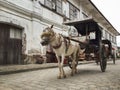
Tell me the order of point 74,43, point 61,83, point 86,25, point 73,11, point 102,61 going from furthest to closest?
point 73,11 < point 86,25 < point 102,61 < point 74,43 < point 61,83

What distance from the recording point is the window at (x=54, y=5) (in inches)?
711

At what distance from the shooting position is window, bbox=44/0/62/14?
59.3 feet

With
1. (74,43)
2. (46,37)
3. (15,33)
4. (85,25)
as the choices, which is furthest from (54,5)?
(46,37)

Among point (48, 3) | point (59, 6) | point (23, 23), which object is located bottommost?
point (23, 23)

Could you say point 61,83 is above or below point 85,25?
below

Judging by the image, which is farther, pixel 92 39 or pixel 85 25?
pixel 92 39

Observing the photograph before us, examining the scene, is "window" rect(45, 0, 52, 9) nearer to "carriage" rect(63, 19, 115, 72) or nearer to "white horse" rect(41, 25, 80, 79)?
"carriage" rect(63, 19, 115, 72)

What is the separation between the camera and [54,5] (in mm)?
19484

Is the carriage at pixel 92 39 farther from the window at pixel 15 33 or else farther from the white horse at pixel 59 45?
the window at pixel 15 33

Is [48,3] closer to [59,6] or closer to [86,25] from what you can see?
[59,6]

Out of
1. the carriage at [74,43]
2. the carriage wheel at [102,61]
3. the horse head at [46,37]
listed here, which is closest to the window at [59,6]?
the carriage at [74,43]

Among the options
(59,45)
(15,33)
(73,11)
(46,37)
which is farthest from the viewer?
(73,11)

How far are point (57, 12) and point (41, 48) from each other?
14.6ft

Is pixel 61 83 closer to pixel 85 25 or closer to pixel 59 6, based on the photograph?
pixel 85 25
